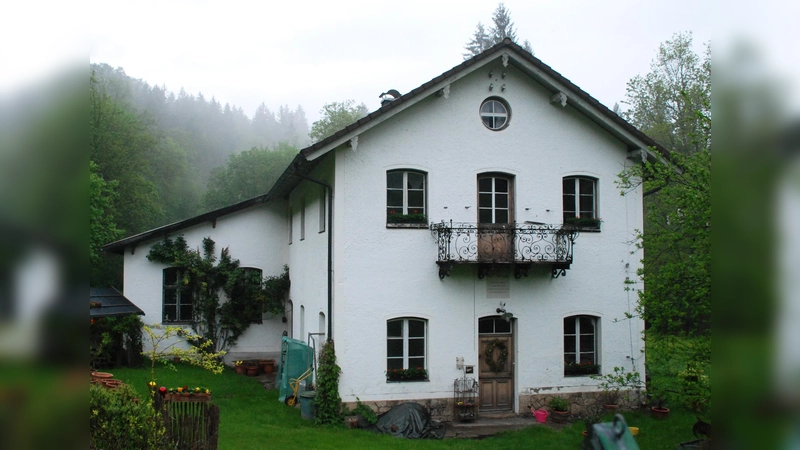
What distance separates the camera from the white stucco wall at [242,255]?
1986cm

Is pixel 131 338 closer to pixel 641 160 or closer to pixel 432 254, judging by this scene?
pixel 432 254

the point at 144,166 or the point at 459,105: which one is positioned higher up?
Answer: the point at 144,166

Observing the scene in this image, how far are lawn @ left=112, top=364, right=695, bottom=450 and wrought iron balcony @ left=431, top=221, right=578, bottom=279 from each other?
354cm

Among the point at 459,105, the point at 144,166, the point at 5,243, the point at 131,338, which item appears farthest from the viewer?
the point at 144,166

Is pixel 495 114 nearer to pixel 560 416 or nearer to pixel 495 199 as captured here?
pixel 495 199

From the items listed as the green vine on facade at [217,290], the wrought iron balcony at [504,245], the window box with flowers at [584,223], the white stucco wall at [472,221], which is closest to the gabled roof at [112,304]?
the green vine on facade at [217,290]

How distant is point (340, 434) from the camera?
12055 mm

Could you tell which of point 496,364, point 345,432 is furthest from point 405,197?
point 345,432

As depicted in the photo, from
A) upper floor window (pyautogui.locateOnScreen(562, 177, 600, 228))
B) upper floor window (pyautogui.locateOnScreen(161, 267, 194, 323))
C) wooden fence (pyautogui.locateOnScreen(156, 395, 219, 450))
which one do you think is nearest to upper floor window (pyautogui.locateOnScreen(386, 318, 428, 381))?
upper floor window (pyautogui.locateOnScreen(562, 177, 600, 228))

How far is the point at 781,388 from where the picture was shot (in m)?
0.69

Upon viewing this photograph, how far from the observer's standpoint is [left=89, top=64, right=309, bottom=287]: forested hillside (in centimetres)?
3131

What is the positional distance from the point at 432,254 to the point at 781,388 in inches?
512

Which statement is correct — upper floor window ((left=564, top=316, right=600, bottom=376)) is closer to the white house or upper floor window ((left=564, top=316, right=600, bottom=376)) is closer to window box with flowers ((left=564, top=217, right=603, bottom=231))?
the white house

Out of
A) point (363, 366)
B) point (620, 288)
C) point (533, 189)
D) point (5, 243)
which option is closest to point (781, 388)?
point (5, 243)
